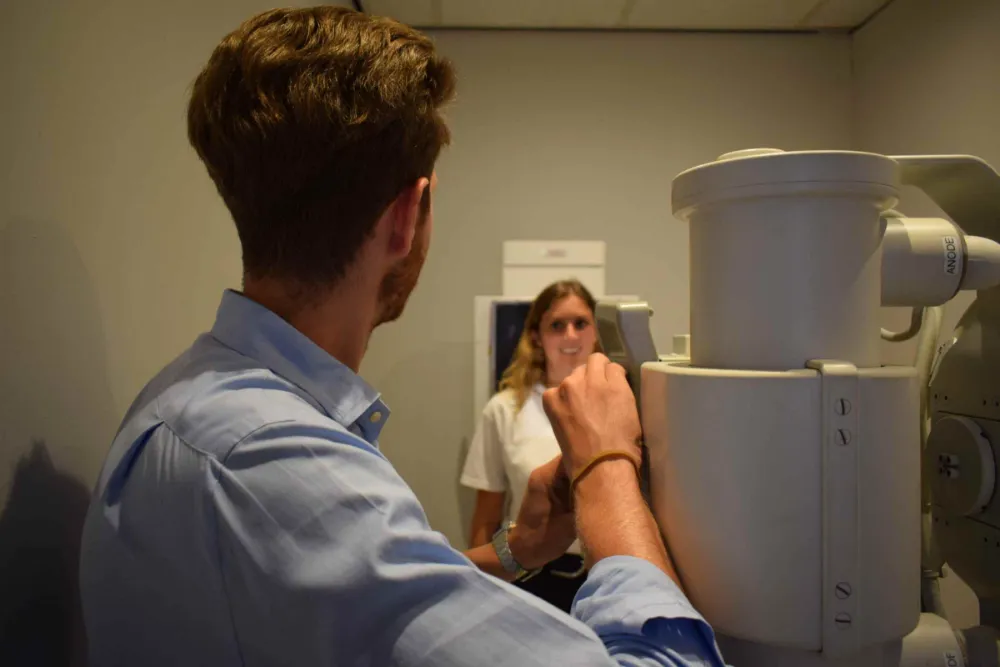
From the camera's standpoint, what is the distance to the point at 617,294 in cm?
237

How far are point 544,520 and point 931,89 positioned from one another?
76.6 inches

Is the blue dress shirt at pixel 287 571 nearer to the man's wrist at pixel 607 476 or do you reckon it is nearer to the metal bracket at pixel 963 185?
the man's wrist at pixel 607 476

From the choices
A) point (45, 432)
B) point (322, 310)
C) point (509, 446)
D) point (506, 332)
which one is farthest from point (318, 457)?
point (506, 332)

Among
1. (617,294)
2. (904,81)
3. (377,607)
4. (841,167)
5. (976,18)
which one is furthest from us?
(617,294)

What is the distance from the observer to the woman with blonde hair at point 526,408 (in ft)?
6.43

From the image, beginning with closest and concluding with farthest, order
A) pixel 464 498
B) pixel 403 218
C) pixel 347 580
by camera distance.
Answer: pixel 347 580
pixel 403 218
pixel 464 498

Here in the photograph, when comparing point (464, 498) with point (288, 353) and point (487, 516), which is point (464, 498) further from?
point (288, 353)

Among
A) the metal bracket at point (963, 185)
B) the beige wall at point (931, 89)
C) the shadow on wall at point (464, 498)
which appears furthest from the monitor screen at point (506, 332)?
the metal bracket at point (963, 185)

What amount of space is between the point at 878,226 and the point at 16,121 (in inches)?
31.7

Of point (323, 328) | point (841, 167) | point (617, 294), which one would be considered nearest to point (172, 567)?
point (323, 328)

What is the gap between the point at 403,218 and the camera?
66 cm

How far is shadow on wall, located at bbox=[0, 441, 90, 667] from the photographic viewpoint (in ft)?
1.90

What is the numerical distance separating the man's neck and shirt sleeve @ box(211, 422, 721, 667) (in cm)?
17

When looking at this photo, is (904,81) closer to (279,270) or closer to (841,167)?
(841,167)
